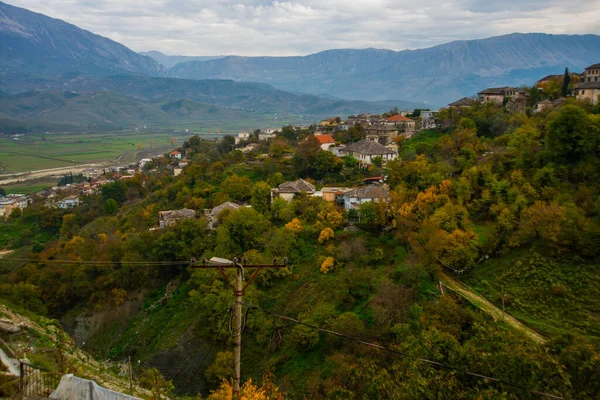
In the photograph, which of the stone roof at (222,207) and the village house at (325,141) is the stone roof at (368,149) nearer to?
the village house at (325,141)

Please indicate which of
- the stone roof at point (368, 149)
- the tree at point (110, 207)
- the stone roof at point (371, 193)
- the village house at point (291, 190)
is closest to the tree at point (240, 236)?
the village house at point (291, 190)

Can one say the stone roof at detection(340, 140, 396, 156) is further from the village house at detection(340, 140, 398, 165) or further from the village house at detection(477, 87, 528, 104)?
the village house at detection(477, 87, 528, 104)

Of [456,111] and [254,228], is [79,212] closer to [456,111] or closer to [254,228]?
[254,228]

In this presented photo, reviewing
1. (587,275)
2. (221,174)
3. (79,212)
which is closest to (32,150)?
(79,212)

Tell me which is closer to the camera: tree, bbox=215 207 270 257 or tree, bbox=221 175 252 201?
tree, bbox=215 207 270 257

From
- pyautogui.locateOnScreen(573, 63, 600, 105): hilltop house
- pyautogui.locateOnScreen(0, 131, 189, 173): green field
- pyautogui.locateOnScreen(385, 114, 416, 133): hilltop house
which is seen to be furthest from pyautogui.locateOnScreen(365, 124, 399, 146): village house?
Result: pyautogui.locateOnScreen(0, 131, 189, 173): green field

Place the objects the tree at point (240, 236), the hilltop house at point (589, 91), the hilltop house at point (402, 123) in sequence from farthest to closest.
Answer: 1. the hilltop house at point (402, 123)
2. the hilltop house at point (589, 91)
3. the tree at point (240, 236)
